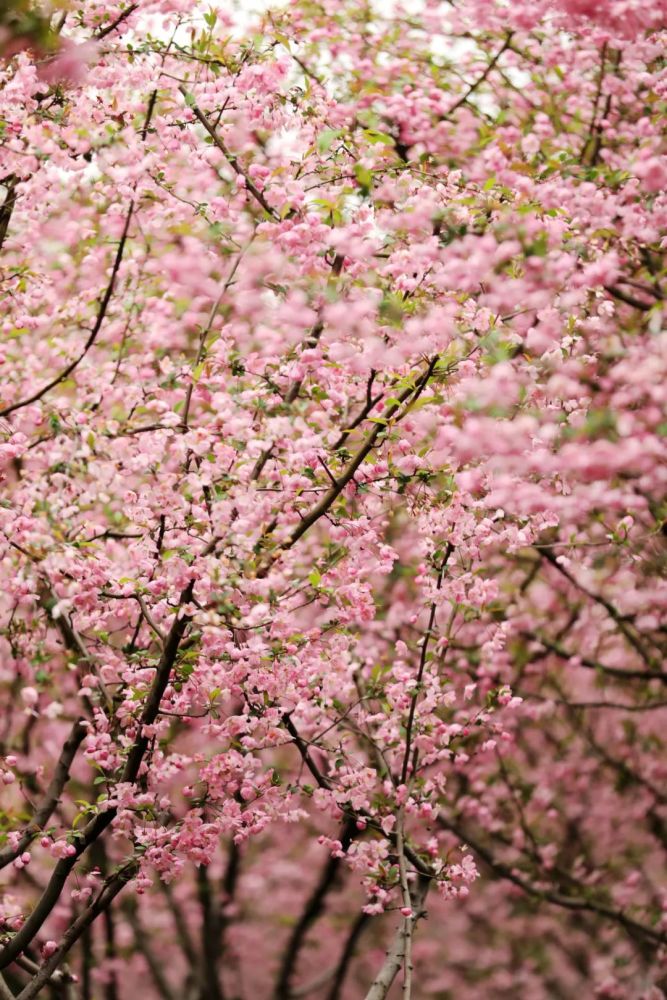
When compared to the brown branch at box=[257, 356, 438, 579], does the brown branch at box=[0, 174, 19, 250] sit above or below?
above

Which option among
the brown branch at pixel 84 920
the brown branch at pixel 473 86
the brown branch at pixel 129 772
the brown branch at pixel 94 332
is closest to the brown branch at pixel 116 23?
the brown branch at pixel 94 332

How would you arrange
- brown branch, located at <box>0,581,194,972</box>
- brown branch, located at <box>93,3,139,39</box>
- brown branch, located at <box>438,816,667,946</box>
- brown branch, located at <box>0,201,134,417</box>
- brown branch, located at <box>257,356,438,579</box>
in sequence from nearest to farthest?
brown branch, located at <box>0,581,194,972</box> → brown branch, located at <box>257,356,438,579</box> → brown branch, located at <box>0,201,134,417</box> → brown branch, located at <box>93,3,139,39</box> → brown branch, located at <box>438,816,667,946</box>

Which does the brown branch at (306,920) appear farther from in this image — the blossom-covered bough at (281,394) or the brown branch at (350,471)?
the brown branch at (350,471)

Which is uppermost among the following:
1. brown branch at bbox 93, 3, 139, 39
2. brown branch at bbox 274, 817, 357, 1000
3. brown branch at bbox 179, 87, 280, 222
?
brown branch at bbox 93, 3, 139, 39

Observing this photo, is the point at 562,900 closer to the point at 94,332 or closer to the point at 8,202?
the point at 94,332

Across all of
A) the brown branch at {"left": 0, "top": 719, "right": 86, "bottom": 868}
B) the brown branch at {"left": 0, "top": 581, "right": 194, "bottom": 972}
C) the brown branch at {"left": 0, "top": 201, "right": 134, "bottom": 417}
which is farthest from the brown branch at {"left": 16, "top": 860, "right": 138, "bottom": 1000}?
the brown branch at {"left": 0, "top": 201, "right": 134, "bottom": 417}

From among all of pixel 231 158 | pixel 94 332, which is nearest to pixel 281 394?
pixel 94 332

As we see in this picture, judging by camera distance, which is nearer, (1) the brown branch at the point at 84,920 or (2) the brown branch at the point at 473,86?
(1) the brown branch at the point at 84,920

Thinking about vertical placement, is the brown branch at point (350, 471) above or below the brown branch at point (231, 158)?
below

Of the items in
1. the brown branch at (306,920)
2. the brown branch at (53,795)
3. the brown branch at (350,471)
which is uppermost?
the brown branch at (350,471)

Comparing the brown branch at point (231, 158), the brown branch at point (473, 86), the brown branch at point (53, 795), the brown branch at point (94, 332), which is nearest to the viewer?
the brown branch at point (94, 332)

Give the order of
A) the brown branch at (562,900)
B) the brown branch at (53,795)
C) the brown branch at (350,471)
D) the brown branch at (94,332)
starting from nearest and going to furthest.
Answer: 1. the brown branch at (350,471)
2. the brown branch at (94,332)
3. the brown branch at (53,795)
4. the brown branch at (562,900)

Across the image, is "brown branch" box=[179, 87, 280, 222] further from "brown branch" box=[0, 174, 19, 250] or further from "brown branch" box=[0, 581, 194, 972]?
"brown branch" box=[0, 581, 194, 972]

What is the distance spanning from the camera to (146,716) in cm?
442
